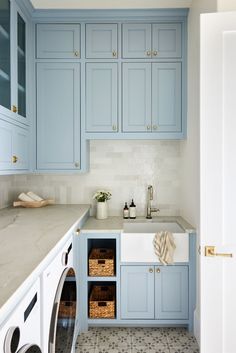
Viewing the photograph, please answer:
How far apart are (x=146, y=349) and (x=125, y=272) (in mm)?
544

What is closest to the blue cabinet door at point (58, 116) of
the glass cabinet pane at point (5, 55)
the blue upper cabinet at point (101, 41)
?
the blue upper cabinet at point (101, 41)

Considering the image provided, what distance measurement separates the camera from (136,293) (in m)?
2.26

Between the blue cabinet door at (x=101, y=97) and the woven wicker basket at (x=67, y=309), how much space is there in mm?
1436

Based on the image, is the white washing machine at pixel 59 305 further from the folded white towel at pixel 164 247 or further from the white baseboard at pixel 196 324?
the white baseboard at pixel 196 324

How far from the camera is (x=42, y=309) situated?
1195 millimetres

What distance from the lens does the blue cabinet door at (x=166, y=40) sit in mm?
2516

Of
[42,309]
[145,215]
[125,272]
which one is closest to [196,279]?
[125,272]

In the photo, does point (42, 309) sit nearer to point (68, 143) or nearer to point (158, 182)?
point (68, 143)

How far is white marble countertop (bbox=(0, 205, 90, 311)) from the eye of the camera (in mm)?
951

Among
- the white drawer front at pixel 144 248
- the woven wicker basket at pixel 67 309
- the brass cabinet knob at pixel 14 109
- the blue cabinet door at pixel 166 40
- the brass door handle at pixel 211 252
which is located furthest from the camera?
the blue cabinet door at pixel 166 40

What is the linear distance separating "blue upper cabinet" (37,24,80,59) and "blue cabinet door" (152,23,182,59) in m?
0.70

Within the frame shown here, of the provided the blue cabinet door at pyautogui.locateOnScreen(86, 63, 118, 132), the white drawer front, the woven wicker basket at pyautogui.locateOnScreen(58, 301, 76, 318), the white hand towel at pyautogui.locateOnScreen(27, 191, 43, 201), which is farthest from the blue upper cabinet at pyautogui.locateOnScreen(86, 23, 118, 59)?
the woven wicker basket at pyautogui.locateOnScreen(58, 301, 76, 318)

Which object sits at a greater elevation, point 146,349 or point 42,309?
point 42,309

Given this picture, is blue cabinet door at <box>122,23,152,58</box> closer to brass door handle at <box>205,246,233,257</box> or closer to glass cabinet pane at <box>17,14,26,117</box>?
glass cabinet pane at <box>17,14,26,117</box>
